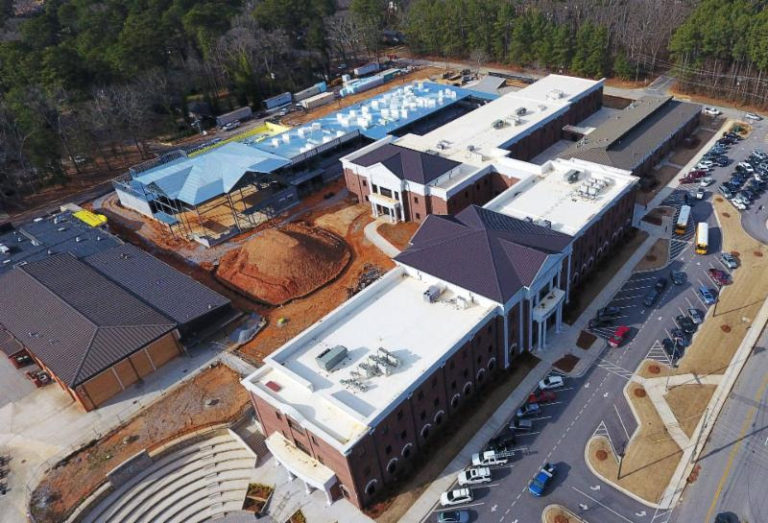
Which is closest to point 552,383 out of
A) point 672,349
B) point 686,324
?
point 672,349

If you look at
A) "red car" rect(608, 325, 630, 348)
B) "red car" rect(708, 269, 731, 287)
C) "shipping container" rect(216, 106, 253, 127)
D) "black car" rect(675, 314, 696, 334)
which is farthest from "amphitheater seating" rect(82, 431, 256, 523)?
"shipping container" rect(216, 106, 253, 127)

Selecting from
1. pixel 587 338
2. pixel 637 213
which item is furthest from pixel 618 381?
pixel 637 213

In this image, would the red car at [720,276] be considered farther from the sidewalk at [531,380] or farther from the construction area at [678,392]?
the sidewalk at [531,380]

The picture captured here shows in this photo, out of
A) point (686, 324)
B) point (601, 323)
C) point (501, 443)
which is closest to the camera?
point (501, 443)

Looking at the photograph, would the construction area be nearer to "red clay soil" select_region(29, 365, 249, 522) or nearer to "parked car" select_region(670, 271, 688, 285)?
"parked car" select_region(670, 271, 688, 285)

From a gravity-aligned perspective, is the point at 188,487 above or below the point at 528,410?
below

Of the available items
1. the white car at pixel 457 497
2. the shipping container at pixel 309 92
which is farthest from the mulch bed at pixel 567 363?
the shipping container at pixel 309 92

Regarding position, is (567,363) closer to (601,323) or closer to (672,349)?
(601,323)
